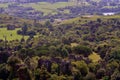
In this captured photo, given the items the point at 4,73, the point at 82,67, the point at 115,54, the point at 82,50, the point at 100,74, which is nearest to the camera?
the point at 4,73

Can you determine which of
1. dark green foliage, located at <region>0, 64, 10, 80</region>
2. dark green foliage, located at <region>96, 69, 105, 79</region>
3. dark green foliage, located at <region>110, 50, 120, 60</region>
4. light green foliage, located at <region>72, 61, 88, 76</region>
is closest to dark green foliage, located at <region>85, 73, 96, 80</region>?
light green foliage, located at <region>72, 61, 88, 76</region>

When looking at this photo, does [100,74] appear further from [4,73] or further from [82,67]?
[4,73]

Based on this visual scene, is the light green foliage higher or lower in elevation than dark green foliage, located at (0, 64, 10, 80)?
lower

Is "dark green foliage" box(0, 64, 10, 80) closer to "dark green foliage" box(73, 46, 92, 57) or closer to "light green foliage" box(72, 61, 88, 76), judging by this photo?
"light green foliage" box(72, 61, 88, 76)

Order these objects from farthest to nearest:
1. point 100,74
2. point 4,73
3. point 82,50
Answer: point 82,50 → point 100,74 → point 4,73

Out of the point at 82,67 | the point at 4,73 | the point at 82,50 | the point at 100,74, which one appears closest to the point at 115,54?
the point at 82,50

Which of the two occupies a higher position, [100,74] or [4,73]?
[4,73]

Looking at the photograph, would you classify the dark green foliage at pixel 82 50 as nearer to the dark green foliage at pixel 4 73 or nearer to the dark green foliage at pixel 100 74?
the dark green foliage at pixel 100 74

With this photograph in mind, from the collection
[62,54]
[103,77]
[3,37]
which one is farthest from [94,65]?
[3,37]

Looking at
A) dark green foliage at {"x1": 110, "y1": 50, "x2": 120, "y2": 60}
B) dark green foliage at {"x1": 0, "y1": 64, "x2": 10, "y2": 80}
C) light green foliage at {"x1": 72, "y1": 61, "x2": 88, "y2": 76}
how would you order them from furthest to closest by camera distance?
dark green foliage at {"x1": 110, "y1": 50, "x2": 120, "y2": 60} < light green foliage at {"x1": 72, "y1": 61, "x2": 88, "y2": 76} < dark green foliage at {"x1": 0, "y1": 64, "x2": 10, "y2": 80}

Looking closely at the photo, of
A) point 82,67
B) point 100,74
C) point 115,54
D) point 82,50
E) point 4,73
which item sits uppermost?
point 4,73

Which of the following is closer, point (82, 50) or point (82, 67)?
point (82, 67)
